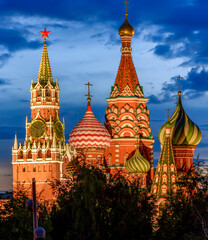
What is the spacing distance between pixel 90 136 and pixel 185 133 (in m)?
6.13

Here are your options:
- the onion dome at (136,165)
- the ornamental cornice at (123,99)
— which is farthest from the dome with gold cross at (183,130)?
the ornamental cornice at (123,99)

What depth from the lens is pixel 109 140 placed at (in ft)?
164

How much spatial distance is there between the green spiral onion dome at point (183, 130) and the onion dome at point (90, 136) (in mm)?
4030

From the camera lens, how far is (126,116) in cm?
5159

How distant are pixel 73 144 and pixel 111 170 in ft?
10.6

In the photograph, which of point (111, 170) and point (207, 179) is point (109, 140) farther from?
point (207, 179)

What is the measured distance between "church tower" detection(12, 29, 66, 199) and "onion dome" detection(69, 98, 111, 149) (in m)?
14.6

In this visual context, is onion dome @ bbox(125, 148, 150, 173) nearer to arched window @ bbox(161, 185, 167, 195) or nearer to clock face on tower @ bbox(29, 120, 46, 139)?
arched window @ bbox(161, 185, 167, 195)

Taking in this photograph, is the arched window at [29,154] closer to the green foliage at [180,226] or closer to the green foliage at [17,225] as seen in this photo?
the green foliage at [17,225]

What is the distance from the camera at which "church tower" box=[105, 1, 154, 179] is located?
5144 cm

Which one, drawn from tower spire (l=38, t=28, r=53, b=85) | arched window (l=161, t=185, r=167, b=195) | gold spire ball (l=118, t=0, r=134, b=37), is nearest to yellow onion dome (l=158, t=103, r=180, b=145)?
arched window (l=161, t=185, r=167, b=195)

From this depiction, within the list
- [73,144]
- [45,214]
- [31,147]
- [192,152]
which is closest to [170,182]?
[192,152]

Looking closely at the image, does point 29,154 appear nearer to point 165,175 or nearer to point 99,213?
point 165,175

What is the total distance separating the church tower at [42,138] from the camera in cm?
6444
